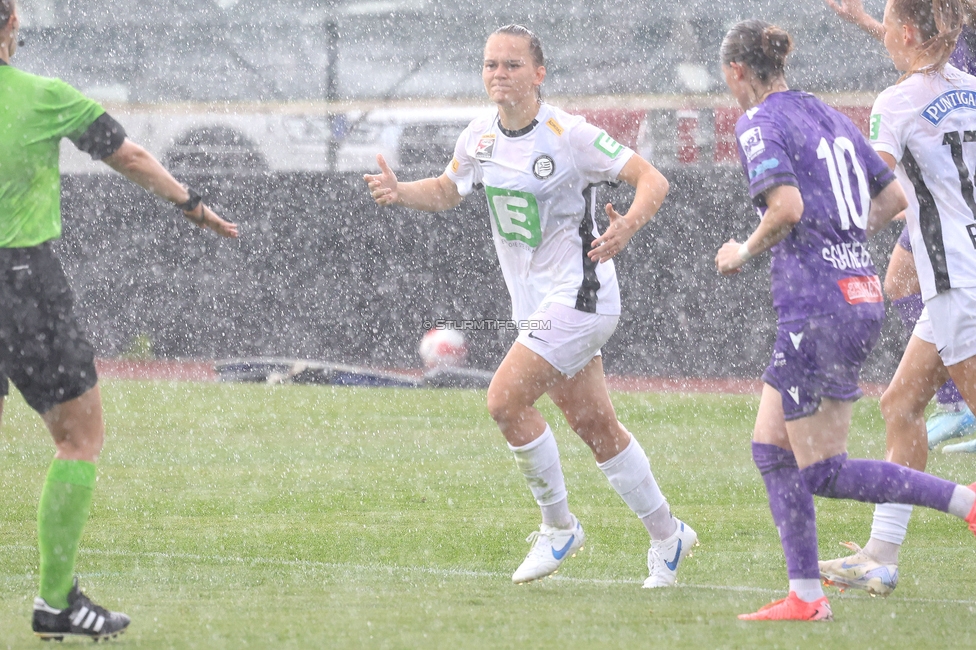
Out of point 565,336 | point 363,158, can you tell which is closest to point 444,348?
point 363,158

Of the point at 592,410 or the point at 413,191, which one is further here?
the point at 413,191

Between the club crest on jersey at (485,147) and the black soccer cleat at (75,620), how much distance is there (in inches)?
90.5

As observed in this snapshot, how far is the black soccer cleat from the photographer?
4004 millimetres

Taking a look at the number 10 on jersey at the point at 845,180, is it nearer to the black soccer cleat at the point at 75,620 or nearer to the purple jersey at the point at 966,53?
the purple jersey at the point at 966,53

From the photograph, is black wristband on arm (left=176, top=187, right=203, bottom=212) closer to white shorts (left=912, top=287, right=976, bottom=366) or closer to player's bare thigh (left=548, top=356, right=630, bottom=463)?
player's bare thigh (left=548, top=356, right=630, bottom=463)

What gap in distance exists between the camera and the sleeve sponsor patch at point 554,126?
5.23 meters

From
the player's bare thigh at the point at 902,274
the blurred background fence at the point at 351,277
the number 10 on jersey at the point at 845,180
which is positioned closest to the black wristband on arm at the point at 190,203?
the number 10 on jersey at the point at 845,180

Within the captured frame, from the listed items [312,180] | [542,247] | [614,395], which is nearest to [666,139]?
[312,180]

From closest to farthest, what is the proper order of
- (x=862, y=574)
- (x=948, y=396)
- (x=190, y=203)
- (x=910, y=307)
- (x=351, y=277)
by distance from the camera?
Result: (x=190, y=203) < (x=862, y=574) < (x=910, y=307) < (x=948, y=396) < (x=351, y=277)

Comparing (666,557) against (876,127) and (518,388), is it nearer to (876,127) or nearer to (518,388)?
(518,388)

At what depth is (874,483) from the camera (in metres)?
4.14

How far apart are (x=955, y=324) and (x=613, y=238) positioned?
1.23m

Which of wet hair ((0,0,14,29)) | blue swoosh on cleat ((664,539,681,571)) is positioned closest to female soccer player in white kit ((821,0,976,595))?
blue swoosh on cleat ((664,539,681,571))

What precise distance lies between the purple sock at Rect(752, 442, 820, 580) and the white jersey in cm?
104
